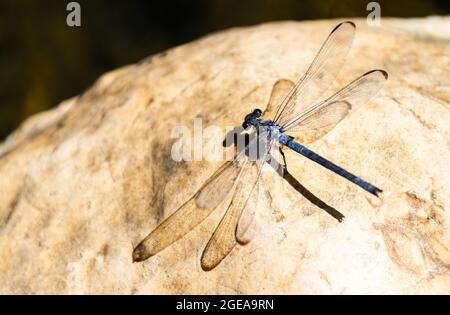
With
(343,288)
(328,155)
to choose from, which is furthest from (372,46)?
(343,288)

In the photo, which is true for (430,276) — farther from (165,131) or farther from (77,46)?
(77,46)

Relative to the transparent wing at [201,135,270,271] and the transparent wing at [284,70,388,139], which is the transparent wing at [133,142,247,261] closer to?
the transparent wing at [201,135,270,271]

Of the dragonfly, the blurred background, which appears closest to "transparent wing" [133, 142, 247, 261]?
the dragonfly

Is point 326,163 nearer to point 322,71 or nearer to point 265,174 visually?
point 265,174

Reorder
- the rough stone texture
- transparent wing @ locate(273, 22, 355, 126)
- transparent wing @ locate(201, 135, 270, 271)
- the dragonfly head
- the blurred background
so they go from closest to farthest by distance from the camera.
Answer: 1. the rough stone texture
2. transparent wing @ locate(201, 135, 270, 271)
3. the dragonfly head
4. transparent wing @ locate(273, 22, 355, 126)
5. the blurred background

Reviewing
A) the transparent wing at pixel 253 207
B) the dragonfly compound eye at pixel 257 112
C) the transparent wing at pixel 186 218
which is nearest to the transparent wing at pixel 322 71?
the dragonfly compound eye at pixel 257 112

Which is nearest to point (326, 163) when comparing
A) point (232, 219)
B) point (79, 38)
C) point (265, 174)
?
point (265, 174)
